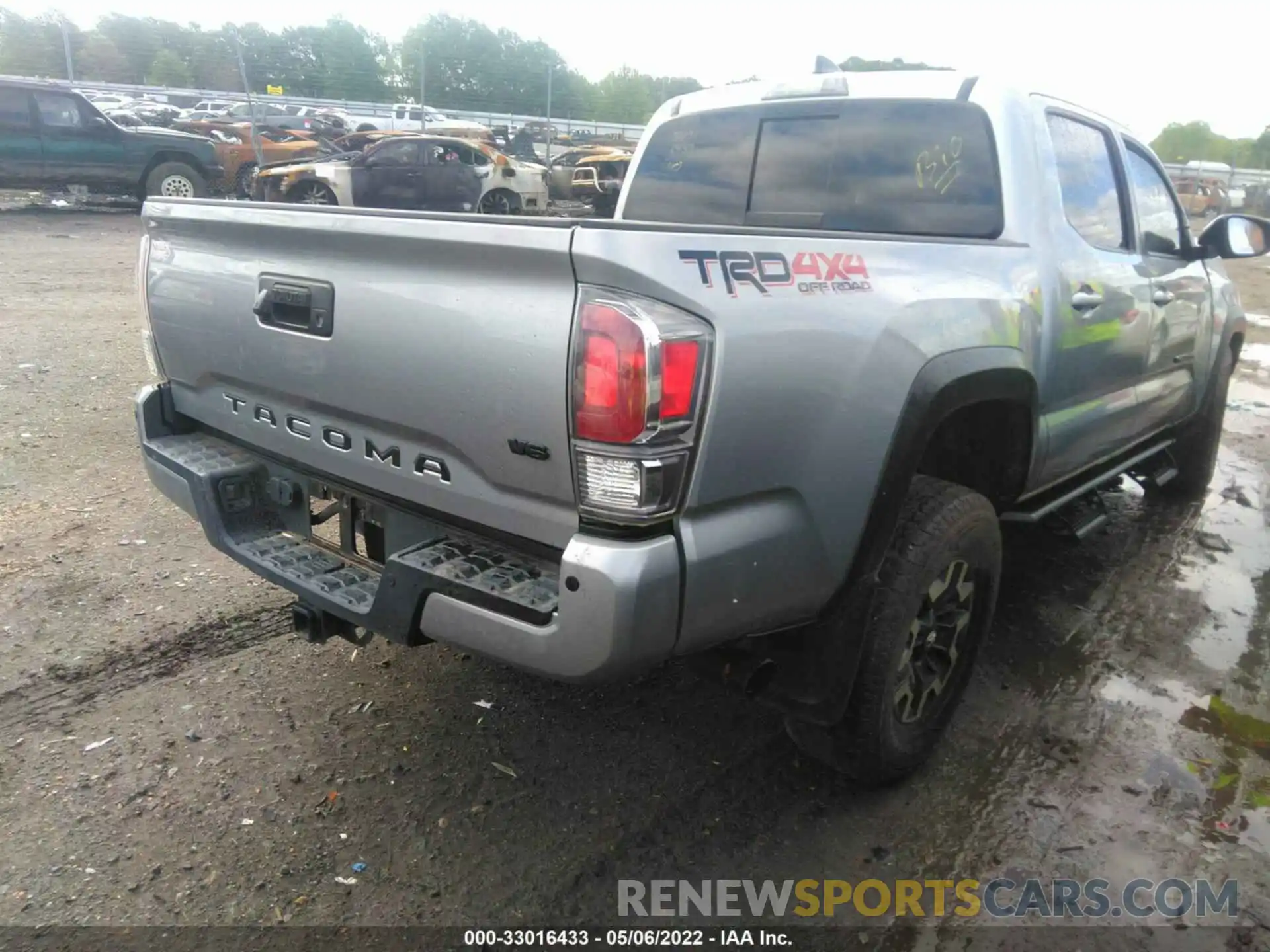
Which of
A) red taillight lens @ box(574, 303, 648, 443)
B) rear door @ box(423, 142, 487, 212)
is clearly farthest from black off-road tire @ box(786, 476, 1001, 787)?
rear door @ box(423, 142, 487, 212)

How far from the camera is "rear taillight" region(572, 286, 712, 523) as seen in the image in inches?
70.1

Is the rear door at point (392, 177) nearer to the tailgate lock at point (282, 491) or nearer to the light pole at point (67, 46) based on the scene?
the tailgate lock at point (282, 491)

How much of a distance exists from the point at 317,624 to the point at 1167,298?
362 centimetres

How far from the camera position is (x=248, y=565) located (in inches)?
101

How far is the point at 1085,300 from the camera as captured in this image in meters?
3.15

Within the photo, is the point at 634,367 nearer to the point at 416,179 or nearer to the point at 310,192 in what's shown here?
the point at 310,192

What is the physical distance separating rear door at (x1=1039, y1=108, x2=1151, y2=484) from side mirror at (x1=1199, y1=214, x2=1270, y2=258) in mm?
734

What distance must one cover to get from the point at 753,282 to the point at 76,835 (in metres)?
2.19

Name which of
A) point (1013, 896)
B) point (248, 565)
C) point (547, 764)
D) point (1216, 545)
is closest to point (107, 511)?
point (248, 565)

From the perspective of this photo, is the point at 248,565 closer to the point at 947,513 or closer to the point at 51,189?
the point at 947,513

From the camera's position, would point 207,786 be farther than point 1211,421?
No

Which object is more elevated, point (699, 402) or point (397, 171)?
point (699, 402)

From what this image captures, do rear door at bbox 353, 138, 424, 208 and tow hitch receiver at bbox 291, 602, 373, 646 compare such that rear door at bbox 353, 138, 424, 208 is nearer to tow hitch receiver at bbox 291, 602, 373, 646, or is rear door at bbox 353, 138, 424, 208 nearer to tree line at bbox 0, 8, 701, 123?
tow hitch receiver at bbox 291, 602, 373, 646

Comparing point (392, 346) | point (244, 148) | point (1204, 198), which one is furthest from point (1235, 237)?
point (1204, 198)
